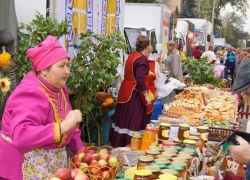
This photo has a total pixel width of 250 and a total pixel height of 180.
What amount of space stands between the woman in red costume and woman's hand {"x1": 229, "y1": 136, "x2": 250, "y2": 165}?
4.14 m

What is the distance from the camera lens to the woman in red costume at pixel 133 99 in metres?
6.67

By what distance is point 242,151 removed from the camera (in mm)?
2482

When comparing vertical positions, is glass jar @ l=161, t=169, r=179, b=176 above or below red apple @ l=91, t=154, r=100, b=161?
above

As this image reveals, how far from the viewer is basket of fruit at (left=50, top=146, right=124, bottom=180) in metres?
2.54

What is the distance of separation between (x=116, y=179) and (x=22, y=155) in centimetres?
82

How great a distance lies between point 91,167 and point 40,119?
52 centimetres

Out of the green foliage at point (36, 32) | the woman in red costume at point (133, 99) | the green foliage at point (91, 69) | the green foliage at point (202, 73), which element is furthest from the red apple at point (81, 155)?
the green foliage at point (202, 73)

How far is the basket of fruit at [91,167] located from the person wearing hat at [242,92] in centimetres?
82

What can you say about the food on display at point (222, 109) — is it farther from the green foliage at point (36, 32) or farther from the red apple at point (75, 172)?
the red apple at point (75, 172)

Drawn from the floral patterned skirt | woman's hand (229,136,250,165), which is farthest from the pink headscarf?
woman's hand (229,136,250,165)

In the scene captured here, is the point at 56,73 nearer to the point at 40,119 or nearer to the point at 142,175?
the point at 40,119

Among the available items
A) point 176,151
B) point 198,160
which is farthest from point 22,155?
point 198,160

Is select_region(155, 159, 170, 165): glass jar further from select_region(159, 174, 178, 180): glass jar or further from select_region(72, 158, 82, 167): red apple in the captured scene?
select_region(72, 158, 82, 167): red apple

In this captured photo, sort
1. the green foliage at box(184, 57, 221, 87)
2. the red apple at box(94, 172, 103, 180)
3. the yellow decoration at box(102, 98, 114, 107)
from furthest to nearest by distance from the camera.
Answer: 1. the green foliage at box(184, 57, 221, 87)
2. the yellow decoration at box(102, 98, 114, 107)
3. the red apple at box(94, 172, 103, 180)
